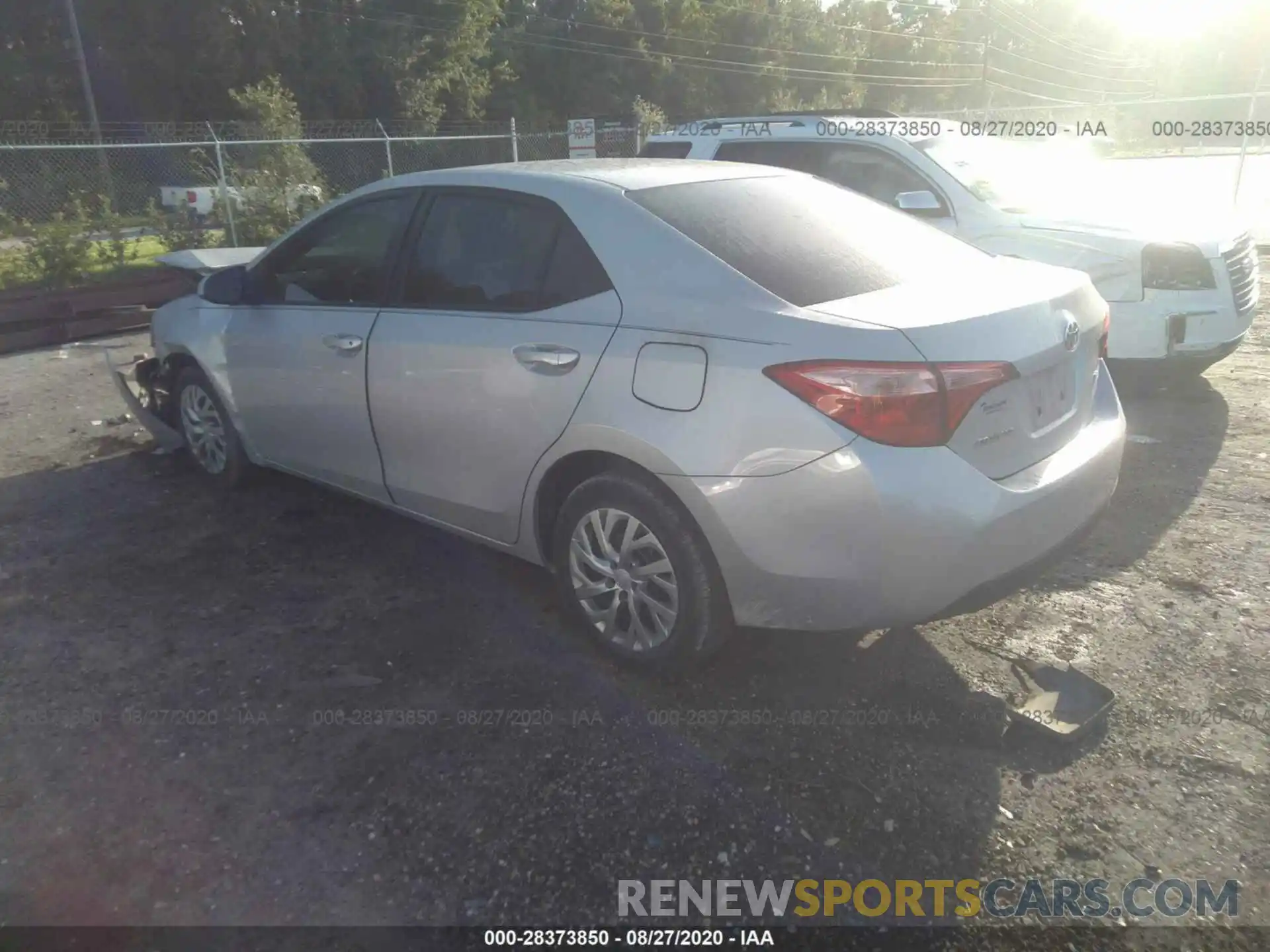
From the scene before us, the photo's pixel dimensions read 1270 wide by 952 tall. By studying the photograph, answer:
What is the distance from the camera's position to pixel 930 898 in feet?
8.16

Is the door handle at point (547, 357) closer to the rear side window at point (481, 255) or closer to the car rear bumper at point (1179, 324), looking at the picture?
the rear side window at point (481, 255)

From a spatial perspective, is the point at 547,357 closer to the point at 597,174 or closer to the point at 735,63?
the point at 597,174

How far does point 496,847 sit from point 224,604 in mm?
2031

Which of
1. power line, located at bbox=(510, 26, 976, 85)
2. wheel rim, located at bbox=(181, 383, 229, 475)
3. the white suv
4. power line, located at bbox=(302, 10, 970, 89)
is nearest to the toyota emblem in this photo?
the white suv

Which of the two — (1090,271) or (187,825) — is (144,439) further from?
(1090,271)

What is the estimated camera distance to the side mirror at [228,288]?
4773 mm

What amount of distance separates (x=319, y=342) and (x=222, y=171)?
32.4ft

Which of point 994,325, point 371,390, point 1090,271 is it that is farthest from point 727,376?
point 1090,271

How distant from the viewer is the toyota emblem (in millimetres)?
3213

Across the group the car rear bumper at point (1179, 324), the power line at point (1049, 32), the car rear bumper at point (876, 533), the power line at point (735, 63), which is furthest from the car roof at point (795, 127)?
the power line at point (1049, 32)

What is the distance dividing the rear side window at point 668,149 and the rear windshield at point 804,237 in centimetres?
374

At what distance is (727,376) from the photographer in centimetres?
295

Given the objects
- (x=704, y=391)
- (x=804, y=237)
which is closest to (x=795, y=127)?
(x=804, y=237)

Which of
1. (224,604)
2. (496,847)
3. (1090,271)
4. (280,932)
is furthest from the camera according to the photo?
(1090,271)
